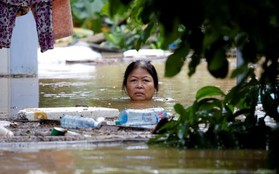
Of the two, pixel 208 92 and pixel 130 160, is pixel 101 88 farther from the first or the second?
pixel 130 160

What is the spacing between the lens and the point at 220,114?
497 cm

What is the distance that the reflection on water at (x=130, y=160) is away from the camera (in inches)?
165

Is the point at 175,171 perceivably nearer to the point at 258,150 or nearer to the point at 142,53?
the point at 258,150

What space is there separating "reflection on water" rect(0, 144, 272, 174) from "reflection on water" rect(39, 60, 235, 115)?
8.36ft

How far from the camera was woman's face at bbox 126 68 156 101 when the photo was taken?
8484 millimetres

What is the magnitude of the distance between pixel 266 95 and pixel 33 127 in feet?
5.87

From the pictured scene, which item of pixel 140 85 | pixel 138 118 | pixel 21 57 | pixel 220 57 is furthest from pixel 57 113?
pixel 21 57

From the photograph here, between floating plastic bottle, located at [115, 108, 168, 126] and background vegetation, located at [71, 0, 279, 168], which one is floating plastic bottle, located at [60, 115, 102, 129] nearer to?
floating plastic bottle, located at [115, 108, 168, 126]

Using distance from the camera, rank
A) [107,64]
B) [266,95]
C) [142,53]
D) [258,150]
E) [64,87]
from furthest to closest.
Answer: [142,53], [107,64], [64,87], [266,95], [258,150]

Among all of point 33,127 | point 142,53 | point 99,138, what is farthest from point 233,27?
point 142,53

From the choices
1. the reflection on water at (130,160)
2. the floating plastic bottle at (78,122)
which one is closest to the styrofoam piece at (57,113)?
the floating plastic bottle at (78,122)

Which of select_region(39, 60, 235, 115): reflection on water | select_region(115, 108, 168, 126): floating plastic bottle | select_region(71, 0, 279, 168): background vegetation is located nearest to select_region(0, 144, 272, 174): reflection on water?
select_region(71, 0, 279, 168): background vegetation

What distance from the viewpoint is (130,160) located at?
Result: 4.47 meters

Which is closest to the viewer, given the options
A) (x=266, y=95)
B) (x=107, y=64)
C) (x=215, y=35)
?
(x=215, y=35)
